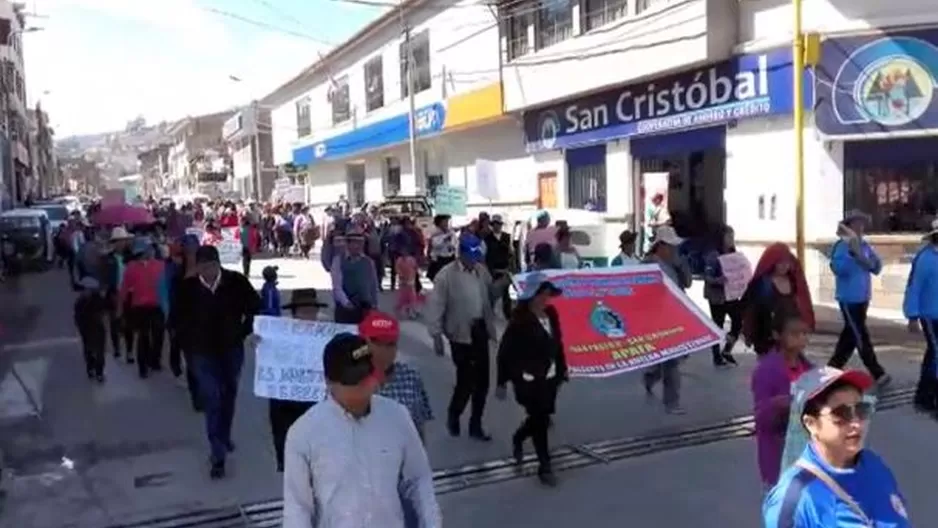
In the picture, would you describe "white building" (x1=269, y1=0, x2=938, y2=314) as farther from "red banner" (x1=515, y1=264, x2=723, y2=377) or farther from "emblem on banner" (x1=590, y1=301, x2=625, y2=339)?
"emblem on banner" (x1=590, y1=301, x2=625, y2=339)

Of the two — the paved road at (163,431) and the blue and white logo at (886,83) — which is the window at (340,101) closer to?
the blue and white logo at (886,83)

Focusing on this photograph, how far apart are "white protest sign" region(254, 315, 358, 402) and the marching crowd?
0.45 ft

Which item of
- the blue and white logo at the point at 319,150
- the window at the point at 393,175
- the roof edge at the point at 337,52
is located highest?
the roof edge at the point at 337,52

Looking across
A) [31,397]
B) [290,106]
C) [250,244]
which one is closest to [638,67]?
[250,244]

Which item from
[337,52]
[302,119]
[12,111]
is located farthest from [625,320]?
[12,111]

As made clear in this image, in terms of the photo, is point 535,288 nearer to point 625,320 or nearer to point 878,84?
point 625,320

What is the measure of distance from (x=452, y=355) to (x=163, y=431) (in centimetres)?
283

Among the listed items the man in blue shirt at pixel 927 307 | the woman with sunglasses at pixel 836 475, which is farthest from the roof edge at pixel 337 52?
the woman with sunglasses at pixel 836 475

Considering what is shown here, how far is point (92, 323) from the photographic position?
1177 centimetres

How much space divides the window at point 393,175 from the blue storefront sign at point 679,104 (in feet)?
46.6

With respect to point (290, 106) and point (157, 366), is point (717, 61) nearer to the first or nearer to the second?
point (157, 366)

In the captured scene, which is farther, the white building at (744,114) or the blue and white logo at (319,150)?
the blue and white logo at (319,150)

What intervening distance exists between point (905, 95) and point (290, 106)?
4426cm

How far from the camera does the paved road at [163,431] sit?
289 inches
